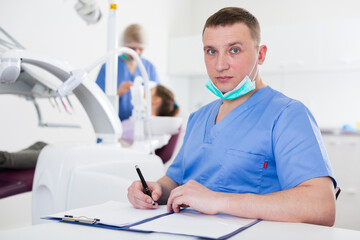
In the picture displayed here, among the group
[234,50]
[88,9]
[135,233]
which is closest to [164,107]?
[88,9]

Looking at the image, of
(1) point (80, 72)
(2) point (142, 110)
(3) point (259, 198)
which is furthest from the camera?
(2) point (142, 110)

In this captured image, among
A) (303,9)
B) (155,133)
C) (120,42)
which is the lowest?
(155,133)

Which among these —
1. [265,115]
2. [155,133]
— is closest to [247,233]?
[265,115]

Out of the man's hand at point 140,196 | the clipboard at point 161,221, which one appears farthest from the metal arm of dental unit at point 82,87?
the clipboard at point 161,221

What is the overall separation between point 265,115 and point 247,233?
15.1 inches

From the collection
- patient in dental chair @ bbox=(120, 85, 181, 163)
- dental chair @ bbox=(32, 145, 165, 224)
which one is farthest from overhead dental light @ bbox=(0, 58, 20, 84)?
patient in dental chair @ bbox=(120, 85, 181, 163)

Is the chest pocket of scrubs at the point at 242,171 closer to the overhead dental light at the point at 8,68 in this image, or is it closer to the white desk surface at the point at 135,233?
the white desk surface at the point at 135,233

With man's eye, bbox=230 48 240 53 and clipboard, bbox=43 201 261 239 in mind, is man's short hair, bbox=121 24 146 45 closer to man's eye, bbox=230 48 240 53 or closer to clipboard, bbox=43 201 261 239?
man's eye, bbox=230 48 240 53

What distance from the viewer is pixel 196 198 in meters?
0.79

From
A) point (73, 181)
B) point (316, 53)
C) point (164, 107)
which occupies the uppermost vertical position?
point (316, 53)

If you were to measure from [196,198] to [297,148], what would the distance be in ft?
0.83

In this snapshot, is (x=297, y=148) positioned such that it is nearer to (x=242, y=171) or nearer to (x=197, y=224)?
(x=242, y=171)

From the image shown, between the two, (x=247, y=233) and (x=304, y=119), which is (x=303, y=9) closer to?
(x=304, y=119)

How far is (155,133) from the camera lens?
6.33ft
